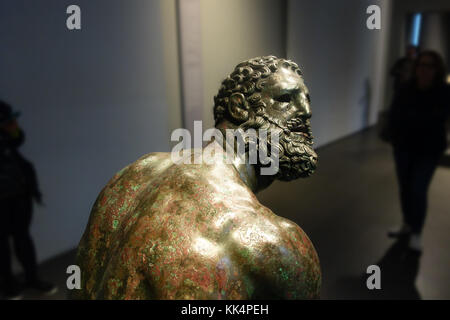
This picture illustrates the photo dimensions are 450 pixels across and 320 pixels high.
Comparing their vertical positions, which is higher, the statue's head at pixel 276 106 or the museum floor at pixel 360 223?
the statue's head at pixel 276 106

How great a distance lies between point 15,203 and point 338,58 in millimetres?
2002

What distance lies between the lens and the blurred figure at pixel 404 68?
233cm

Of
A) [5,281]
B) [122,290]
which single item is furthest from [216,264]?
[5,281]

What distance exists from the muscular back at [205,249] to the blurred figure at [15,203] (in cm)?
123

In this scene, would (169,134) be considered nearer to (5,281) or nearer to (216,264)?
(5,281)

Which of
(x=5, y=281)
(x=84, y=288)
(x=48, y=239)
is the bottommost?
(x=5, y=281)

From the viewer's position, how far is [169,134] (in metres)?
2.33

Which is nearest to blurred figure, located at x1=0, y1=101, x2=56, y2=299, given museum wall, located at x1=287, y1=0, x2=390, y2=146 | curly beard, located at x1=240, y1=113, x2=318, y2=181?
curly beard, located at x1=240, y1=113, x2=318, y2=181

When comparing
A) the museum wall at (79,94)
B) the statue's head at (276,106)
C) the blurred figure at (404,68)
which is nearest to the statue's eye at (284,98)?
the statue's head at (276,106)

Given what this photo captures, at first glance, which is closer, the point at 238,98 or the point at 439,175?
the point at 238,98

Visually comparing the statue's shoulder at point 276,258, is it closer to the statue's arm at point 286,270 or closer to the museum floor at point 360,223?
the statue's arm at point 286,270

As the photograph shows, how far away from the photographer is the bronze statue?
0.93 m

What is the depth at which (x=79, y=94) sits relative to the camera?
84.9 inches

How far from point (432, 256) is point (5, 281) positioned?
9.79 ft
